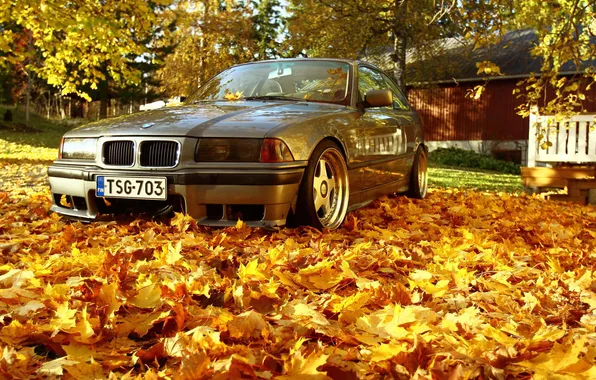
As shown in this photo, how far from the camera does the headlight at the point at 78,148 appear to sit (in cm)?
408

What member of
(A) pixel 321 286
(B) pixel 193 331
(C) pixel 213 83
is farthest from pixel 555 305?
(C) pixel 213 83

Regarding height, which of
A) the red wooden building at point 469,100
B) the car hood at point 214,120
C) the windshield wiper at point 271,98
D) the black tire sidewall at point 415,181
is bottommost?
the black tire sidewall at point 415,181

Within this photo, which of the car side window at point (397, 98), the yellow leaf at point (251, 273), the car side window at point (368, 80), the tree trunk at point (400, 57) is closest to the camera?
the yellow leaf at point (251, 273)

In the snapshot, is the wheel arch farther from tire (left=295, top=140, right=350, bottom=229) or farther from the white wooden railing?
the white wooden railing

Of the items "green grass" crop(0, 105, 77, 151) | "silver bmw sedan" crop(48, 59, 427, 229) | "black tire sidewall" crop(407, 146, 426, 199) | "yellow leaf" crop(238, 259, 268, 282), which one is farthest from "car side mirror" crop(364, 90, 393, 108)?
"green grass" crop(0, 105, 77, 151)

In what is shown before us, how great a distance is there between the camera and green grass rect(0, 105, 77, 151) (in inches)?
808

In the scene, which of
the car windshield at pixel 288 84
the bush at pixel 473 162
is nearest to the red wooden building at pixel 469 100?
the bush at pixel 473 162

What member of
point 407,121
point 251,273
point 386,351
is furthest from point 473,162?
point 386,351

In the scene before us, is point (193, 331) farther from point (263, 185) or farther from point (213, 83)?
point (213, 83)

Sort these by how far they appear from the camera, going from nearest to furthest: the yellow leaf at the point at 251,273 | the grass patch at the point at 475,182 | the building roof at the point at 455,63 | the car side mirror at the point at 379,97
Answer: the yellow leaf at the point at 251,273, the car side mirror at the point at 379,97, the grass patch at the point at 475,182, the building roof at the point at 455,63

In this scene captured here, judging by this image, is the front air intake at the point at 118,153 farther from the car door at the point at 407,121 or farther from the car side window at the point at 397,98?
the car side window at the point at 397,98

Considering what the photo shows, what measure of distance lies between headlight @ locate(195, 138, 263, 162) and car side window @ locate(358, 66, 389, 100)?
1724 millimetres

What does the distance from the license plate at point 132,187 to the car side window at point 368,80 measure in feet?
7.10

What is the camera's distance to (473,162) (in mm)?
21641
